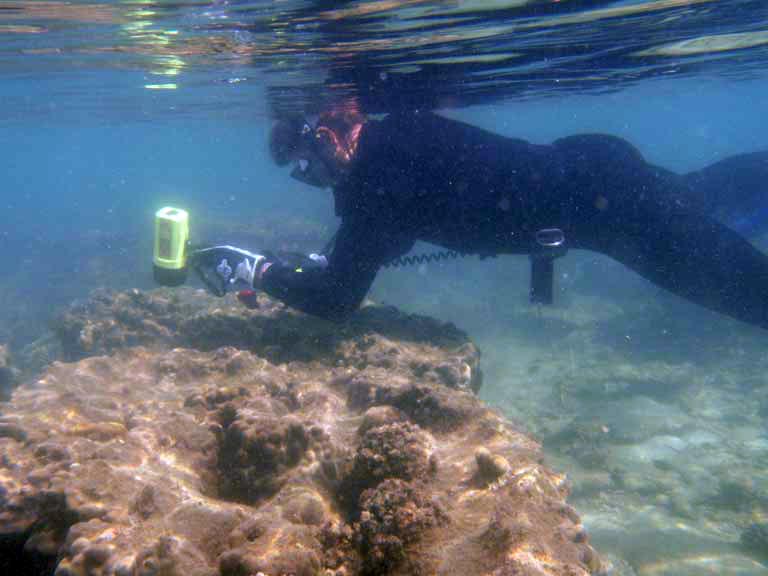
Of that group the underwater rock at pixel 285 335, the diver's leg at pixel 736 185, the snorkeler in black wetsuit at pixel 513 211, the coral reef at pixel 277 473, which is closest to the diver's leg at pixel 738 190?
the diver's leg at pixel 736 185

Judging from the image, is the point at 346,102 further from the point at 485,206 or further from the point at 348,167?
the point at 485,206

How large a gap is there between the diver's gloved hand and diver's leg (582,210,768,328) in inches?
154

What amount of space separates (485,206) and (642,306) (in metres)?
15.0

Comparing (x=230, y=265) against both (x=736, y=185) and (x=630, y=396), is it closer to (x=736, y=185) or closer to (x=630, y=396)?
(x=736, y=185)

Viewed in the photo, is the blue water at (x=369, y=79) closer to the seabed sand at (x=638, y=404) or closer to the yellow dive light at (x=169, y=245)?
the seabed sand at (x=638, y=404)

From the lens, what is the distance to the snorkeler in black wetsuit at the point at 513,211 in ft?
A: 17.5

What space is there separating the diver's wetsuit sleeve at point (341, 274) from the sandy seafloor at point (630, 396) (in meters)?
4.11

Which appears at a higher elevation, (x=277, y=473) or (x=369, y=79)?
(x=369, y=79)

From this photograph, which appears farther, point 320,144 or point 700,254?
point 320,144

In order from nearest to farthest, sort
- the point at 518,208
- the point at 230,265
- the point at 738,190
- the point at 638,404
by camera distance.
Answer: the point at 518,208 → the point at 230,265 → the point at 738,190 → the point at 638,404

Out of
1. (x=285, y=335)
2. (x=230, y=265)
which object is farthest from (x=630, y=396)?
(x=230, y=265)

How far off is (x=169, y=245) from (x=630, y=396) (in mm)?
10672

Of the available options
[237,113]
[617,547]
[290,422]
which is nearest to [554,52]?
[617,547]

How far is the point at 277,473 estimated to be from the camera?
3.58 metres
